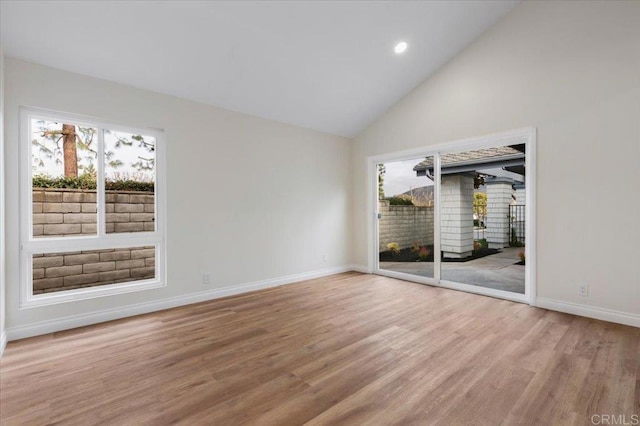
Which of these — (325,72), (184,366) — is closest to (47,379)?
(184,366)

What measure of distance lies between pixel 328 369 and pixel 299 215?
2.98 m

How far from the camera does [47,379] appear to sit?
212 cm

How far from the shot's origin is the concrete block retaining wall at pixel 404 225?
4771 mm

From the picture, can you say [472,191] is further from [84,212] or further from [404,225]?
[84,212]

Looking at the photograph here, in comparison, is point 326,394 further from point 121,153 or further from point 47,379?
point 121,153

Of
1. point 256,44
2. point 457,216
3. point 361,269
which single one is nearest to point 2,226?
point 256,44

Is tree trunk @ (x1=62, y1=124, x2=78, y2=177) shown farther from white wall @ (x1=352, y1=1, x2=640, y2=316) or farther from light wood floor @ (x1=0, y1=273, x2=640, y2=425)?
white wall @ (x1=352, y1=1, x2=640, y2=316)

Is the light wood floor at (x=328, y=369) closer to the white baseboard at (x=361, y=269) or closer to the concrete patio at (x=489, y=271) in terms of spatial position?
the concrete patio at (x=489, y=271)

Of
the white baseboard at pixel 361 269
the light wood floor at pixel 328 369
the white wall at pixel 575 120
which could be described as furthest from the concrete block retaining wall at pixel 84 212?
the white wall at pixel 575 120

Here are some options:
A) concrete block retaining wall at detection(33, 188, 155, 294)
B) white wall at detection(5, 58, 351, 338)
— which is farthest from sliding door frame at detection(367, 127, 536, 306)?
concrete block retaining wall at detection(33, 188, 155, 294)

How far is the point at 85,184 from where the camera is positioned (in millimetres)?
3266

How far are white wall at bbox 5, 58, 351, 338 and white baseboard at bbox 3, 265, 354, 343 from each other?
2 centimetres

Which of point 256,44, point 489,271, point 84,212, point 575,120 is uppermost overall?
point 256,44

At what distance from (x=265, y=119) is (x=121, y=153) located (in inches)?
75.6
